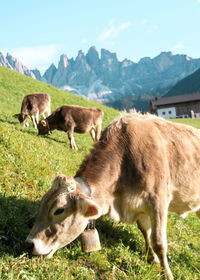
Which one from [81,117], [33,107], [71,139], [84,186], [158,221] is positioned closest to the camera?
[84,186]

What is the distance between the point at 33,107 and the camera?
717 inches

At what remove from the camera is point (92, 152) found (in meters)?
4.75

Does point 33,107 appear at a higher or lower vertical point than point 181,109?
higher

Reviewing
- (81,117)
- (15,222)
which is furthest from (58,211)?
(81,117)

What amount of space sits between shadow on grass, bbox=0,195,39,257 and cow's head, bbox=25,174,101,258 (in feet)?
1.65

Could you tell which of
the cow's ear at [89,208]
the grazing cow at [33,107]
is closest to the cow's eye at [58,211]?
the cow's ear at [89,208]

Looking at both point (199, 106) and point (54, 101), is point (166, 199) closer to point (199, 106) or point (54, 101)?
point (54, 101)

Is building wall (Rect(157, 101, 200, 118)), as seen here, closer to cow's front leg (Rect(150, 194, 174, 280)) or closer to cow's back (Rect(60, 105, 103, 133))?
cow's back (Rect(60, 105, 103, 133))

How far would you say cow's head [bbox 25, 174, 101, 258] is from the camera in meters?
3.80

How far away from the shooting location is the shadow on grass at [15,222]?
13.6 ft

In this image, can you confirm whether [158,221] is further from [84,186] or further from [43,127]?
[43,127]

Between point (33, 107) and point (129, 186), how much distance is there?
14931mm

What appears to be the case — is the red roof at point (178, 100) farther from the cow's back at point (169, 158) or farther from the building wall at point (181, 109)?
the cow's back at point (169, 158)

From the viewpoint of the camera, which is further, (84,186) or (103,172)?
(103,172)
